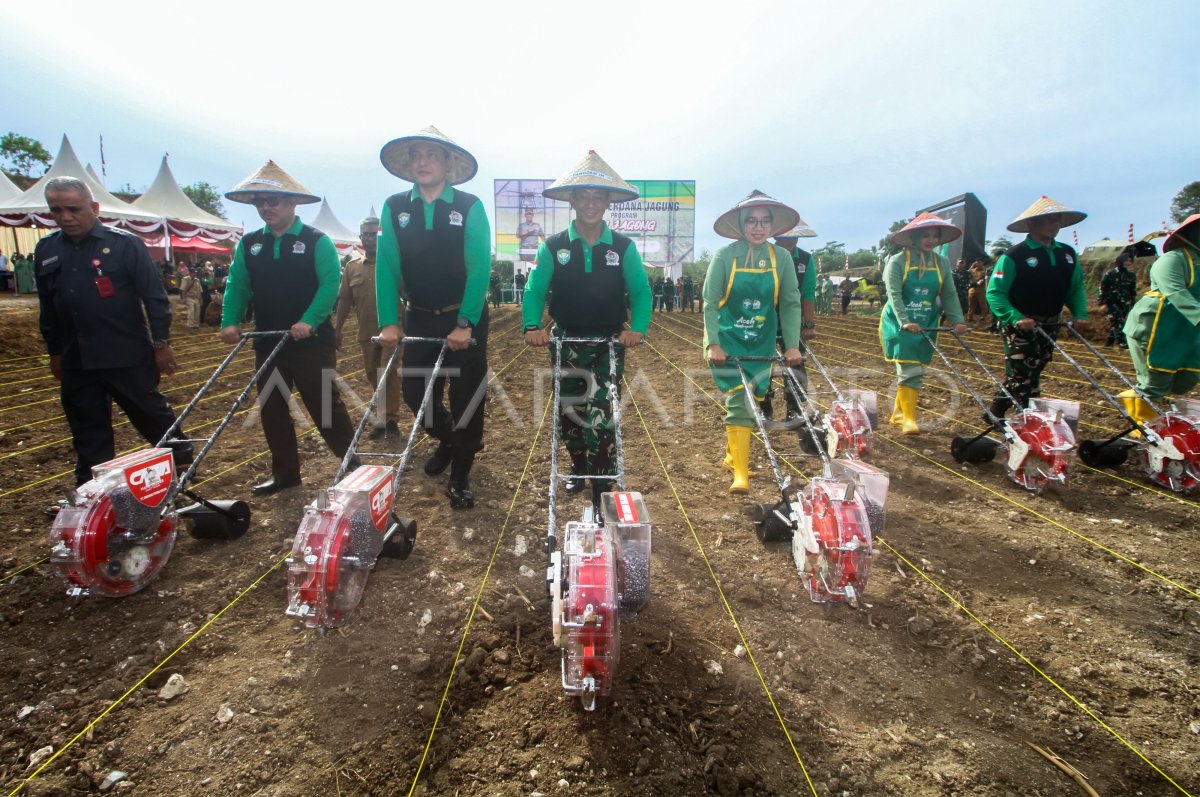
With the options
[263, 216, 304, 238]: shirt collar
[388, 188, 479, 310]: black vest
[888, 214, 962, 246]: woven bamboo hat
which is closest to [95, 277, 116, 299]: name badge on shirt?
[263, 216, 304, 238]: shirt collar

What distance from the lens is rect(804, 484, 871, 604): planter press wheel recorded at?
2.54 m

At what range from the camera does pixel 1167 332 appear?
4.75 metres

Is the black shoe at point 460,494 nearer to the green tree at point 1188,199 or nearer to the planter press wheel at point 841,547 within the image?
the planter press wheel at point 841,547

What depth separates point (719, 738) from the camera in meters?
2.07

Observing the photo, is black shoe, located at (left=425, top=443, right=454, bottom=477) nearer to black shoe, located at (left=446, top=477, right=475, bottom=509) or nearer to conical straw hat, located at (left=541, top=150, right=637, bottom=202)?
black shoe, located at (left=446, top=477, right=475, bottom=509)

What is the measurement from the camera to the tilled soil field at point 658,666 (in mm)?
1932

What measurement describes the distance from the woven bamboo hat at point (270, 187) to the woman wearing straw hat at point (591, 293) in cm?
171

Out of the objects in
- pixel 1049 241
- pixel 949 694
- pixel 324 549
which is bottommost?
pixel 949 694

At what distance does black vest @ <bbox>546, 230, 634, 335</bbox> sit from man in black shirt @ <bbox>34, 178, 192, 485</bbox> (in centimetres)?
243

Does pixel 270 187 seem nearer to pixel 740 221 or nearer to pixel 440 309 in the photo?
pixel 440 309

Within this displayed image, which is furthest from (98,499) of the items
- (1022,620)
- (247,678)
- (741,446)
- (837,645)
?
(1022,620)

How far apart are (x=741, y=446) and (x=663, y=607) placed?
5.77 feet

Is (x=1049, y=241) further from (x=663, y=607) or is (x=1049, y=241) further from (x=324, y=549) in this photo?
(x=324, y=549)

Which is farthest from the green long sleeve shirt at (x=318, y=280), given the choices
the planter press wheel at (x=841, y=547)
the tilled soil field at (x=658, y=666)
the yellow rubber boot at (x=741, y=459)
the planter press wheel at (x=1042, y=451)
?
the planter press wheel at (x=1042, y=451)
